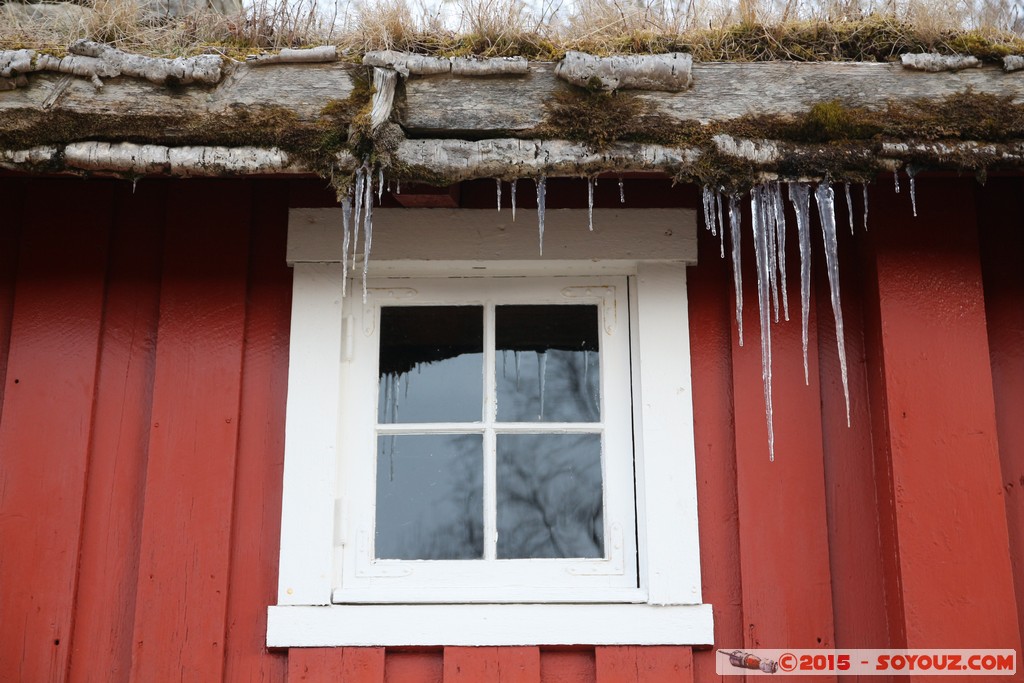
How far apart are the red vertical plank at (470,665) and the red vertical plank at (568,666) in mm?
154

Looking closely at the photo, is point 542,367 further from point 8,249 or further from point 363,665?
point 8,249

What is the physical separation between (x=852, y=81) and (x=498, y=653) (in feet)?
6.26

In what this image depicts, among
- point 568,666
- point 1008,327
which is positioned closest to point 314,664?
point 568,666

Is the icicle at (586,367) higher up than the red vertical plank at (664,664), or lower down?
higher up

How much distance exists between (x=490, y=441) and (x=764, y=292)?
3.24 feet

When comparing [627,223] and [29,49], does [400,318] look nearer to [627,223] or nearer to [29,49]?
[627,223]

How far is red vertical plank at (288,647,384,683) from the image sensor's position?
2.39 meters

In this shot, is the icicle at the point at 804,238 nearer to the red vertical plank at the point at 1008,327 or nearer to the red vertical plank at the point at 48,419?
the red vertical plank at the point at 1008,327

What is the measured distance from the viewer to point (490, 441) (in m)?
2.69

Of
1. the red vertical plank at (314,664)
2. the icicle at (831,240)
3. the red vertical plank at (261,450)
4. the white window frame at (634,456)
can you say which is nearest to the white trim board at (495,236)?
the white window frame at (634,456)

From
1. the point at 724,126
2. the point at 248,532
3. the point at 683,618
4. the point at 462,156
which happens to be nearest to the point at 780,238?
the point at 724,126

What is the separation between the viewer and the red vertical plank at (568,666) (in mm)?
2443

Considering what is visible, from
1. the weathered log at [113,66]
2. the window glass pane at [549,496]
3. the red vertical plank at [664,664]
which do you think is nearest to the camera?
the weathered log at [113,66]

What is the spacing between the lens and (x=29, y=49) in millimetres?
2174
